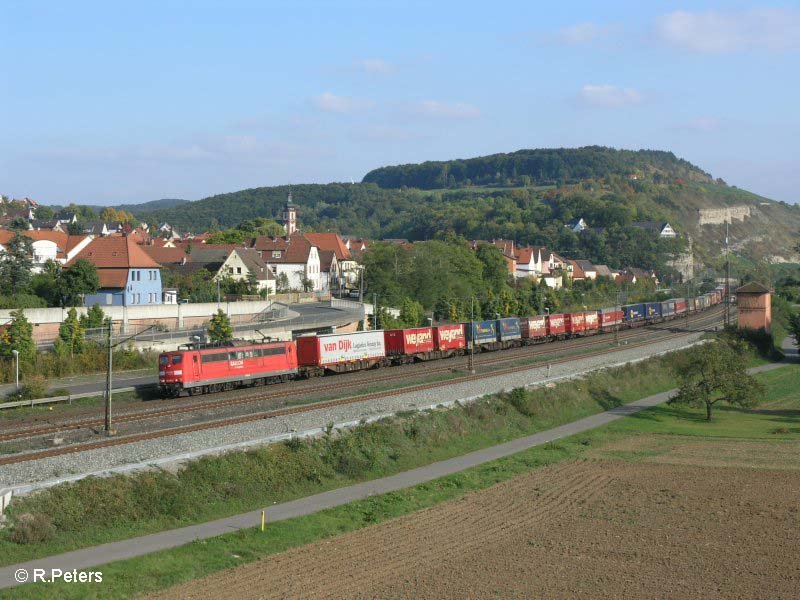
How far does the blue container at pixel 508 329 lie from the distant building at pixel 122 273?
98.8 ft

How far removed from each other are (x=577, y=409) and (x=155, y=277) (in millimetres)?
45304

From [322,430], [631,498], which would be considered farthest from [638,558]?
[322,430]

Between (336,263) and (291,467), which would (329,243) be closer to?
(336,263)

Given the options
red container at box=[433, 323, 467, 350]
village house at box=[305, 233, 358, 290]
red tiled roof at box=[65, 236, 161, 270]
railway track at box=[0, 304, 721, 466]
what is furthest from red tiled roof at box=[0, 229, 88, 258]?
railway track at box=[0, 304, 721, 466]

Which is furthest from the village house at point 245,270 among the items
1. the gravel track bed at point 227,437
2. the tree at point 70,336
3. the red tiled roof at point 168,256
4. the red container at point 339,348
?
the gravel track bed at point 227,437

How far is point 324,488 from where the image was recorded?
32.5m

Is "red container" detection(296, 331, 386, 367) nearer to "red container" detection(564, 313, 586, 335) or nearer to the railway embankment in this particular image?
the railway embankment

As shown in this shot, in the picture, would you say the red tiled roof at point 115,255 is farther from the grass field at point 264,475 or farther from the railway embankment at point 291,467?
the grass field at point 264,475

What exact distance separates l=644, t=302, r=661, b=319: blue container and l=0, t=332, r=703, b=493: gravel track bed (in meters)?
55.4

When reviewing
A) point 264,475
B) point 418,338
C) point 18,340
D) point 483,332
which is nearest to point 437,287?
point 483,332

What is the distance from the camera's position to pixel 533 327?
83.6m

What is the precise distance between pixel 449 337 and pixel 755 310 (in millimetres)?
36100

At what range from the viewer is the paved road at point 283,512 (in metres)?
23.3

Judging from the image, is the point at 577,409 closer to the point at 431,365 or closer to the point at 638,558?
the point at 431,365
